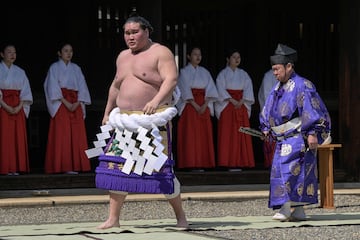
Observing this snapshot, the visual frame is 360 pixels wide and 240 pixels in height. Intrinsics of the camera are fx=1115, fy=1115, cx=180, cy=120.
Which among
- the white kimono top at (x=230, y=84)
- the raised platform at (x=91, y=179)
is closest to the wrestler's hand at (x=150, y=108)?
the raised platform at (x=91, y=179)

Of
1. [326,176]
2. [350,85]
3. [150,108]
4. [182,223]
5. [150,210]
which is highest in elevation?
[350,85]

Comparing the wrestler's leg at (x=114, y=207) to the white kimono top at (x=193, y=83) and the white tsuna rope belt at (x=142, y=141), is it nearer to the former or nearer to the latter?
the white tsuna rope belt at (x=142, y=141)

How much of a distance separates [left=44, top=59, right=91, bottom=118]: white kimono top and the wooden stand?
2.77 m

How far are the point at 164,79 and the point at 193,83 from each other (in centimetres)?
451

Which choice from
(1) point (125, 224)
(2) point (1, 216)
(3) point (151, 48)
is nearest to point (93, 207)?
(2) point (1, 216)

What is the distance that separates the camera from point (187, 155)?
1178 cm

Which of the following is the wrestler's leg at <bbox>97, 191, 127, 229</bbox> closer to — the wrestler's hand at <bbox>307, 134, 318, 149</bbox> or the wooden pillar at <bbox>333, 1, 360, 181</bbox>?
the wrestler's hand at <bbox>307, 134, 318, 149</bbox>

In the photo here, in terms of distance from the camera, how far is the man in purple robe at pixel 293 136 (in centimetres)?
799

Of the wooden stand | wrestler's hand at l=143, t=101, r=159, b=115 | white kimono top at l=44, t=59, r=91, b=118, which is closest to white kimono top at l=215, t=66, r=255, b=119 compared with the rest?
white kimono top at l=44, t=59, r=91, b=118

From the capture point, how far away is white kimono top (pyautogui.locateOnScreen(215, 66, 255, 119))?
1197 centimetres

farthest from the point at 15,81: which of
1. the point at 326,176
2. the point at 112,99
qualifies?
the point at 112,99

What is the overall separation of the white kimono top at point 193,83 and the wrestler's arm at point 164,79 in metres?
4.34

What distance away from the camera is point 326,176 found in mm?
9688

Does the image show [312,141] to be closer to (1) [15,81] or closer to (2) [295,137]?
(2) [295,137]
